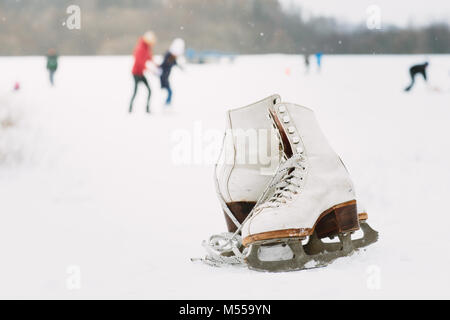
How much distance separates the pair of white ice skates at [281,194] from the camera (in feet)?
5.98

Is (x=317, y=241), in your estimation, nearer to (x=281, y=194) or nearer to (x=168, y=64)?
(x=281, y=194)

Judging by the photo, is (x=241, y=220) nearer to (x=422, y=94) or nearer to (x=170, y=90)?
(x=170, y=90)

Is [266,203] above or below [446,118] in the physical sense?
below

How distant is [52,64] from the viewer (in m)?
8.21

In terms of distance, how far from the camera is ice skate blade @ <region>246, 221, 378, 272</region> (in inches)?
71.1

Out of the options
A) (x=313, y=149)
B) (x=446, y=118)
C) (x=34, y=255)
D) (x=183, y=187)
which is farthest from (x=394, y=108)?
(x=34, y=255)

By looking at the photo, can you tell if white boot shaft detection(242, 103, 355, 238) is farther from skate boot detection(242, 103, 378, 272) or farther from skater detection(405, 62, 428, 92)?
skater detection(405, 62, 428, 92)

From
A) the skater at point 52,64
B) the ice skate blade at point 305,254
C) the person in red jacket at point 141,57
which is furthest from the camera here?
the skater at point 52,64

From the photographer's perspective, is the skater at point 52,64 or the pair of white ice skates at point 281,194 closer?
the pair of white ice skates at point 281,194

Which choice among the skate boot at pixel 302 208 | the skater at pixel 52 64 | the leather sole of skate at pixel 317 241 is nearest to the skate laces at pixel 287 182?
the skate boot at pixel 302 208

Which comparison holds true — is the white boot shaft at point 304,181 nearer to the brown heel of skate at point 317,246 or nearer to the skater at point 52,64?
the brown heel of skate at point 317,246

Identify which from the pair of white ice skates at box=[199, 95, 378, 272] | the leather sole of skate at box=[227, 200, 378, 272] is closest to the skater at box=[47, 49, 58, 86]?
the pair of white ice skates at box=[199, 95, 378, 272]

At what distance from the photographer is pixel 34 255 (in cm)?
227

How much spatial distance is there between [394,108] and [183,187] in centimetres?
337
